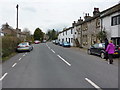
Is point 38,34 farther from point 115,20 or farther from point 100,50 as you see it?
point 100,50

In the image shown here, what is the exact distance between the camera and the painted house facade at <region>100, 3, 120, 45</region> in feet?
59.0

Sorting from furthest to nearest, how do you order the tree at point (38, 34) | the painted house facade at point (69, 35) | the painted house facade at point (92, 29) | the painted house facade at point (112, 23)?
the tree at point (38, 34), the painted house facade at point (69, 35), the painted house facade at point (92, 29), the painted house facade at point (112, 23)

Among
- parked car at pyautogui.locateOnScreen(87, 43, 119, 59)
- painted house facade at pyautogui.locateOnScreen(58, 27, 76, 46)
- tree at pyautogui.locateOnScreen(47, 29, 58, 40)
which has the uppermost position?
tree at pyautogui.locateOnScreen(47, 29, 58, 40)

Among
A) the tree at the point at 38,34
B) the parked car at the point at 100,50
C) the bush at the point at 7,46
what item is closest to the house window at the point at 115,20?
the parked car at the point at 100,50

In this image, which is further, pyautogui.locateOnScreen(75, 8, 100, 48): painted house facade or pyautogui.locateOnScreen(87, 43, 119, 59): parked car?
pyautogui.locateOnScreen(75, 8, 100, 48): painted house facade

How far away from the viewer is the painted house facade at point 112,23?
1797 cm

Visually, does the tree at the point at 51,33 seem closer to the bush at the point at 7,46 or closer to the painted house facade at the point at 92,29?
the painted house facade at the point at 92,29

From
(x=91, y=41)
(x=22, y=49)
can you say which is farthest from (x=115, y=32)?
(x=22, y=49)

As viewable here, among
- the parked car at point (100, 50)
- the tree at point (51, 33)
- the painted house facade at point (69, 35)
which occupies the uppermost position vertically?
the tree at point (51, 33)

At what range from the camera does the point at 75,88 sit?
5426mm

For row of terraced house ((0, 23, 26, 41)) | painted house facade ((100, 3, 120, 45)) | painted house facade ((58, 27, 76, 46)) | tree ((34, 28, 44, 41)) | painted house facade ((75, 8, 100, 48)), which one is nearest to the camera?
painted house facade ((100, 3, 120, 45))

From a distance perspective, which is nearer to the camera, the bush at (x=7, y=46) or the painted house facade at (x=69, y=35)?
the bush at (x=7, y=46)

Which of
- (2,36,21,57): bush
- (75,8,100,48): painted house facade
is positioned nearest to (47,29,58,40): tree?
(75,8,100,48): painted house facade

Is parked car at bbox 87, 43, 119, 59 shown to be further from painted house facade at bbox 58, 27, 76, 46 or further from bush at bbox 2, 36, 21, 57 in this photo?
painted house facade at bbox 58, 27, 76, 46
